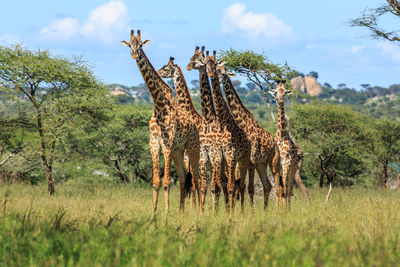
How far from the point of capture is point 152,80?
9.93m

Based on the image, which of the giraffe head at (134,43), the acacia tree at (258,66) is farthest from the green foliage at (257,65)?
the giraffe head at (134,43)

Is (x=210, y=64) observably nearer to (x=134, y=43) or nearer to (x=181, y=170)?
(x=134, y=43)

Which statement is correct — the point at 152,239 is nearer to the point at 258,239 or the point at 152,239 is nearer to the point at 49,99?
the point at 258,239

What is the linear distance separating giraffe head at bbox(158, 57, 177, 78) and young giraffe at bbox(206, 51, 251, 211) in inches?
35.3

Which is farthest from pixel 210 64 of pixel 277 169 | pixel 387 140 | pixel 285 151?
pixel 387 140

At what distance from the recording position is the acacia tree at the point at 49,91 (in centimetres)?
1652

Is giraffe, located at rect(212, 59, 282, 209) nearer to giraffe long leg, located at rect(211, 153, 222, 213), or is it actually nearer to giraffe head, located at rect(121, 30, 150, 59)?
giraffe long leg, located at rect(211, 153, 222, 213)

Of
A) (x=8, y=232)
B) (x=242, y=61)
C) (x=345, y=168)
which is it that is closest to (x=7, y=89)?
(x=242, y=61)

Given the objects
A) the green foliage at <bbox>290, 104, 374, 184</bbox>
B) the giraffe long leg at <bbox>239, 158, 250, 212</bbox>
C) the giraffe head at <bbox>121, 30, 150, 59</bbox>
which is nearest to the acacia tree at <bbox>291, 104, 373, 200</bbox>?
the green foliage at <bbox>290, 104, 374, 184</bbox>

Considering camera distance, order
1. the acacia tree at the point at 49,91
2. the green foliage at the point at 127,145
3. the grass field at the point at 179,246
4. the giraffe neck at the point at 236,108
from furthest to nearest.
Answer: the green foliage at the point at 127,145 → the acacia tree at the point at 49,91 → the giraffe neck at the point at 236,108 → the grass field at the point at 179,246

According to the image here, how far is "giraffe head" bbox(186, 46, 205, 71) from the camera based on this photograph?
10416 millimetres

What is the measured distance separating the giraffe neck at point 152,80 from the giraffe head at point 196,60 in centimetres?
78

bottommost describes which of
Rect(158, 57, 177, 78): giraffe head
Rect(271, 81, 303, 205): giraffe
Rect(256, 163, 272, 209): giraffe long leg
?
Rect(256, 163, 272, 209): giraffe long leg

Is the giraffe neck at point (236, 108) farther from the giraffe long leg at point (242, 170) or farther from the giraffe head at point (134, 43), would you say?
the giraffe head at point (134, 43)
